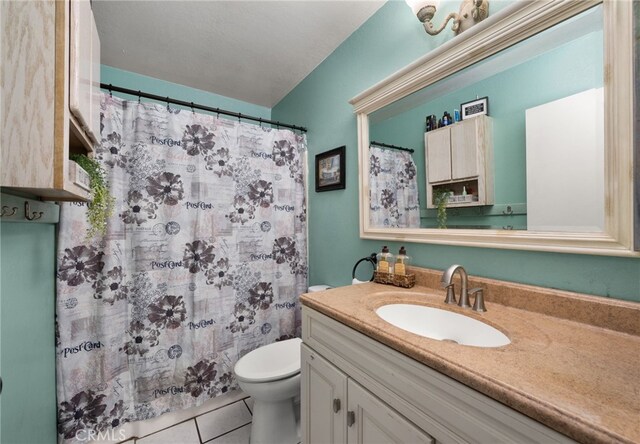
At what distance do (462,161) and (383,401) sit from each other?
95cm

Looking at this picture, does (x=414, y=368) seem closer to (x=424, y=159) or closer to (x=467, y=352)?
(x=467, y=352)

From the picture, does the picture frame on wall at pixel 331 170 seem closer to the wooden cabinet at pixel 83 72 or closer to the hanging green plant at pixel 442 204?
the hanging green plant at pixel 442 204

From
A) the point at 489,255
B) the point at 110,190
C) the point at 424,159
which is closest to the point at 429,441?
the point at 489,255

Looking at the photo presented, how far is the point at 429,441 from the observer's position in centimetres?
61

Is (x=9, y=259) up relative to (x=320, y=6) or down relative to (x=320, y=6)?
down

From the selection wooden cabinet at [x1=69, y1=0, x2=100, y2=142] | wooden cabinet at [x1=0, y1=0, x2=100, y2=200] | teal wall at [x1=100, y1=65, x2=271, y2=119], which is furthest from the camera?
teal wall at [x1=100, y1=65, x2=271, y2=119]

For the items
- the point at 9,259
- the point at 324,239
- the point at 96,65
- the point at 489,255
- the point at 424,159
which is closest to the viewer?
the point at 9,259


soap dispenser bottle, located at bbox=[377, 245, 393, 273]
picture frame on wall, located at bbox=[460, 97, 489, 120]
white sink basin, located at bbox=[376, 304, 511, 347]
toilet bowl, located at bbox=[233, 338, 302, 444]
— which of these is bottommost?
toilet bowl, located at bbox=[233, 338, 302, 444]

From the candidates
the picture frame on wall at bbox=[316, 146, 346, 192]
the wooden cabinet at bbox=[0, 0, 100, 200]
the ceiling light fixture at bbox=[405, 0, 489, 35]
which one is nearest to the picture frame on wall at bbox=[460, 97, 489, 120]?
the ceiling light fixture at bbox=[405, 0, 489, 35]

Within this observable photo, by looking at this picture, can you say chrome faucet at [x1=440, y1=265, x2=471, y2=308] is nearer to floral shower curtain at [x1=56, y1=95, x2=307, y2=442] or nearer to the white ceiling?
floral shower curtain at [x1=56, y1=95, x2=307, y2=442]

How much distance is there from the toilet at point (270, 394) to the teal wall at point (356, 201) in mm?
660

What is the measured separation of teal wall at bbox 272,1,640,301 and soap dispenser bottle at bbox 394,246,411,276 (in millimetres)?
74

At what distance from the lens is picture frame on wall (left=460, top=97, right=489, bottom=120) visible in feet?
3.37

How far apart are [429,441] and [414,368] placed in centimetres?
16
